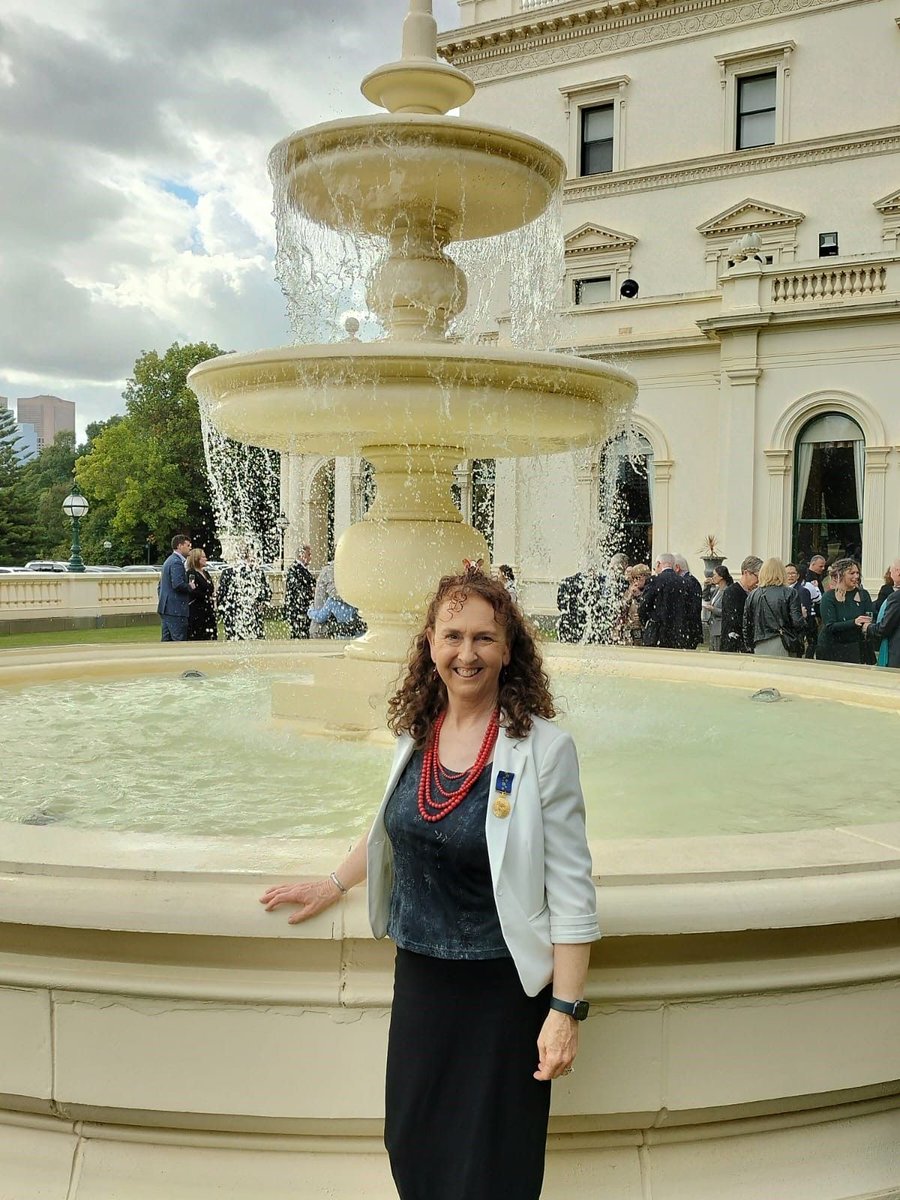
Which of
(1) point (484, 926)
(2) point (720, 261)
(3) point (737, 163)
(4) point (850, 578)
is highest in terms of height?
(3) point (737, 163)

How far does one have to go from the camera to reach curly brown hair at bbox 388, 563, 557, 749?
7.66 ft

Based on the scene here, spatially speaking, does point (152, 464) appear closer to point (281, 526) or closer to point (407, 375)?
point (281, 526)

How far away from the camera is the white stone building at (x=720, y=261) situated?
72.0ft

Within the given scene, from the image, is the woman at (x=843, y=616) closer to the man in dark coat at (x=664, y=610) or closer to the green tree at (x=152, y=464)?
the man in dark coat at (x=664, y=610)

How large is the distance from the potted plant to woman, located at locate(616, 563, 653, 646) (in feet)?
24.7

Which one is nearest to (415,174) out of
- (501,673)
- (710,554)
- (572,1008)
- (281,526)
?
(501,673)

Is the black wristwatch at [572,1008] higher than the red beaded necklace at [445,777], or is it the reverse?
the red beaded necklace at [445,777]

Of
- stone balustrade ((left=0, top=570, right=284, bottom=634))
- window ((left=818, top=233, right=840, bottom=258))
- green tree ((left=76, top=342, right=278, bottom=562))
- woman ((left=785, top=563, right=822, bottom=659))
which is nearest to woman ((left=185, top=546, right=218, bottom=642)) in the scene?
woman ((left=785, top=563, right=822, bottom=659))

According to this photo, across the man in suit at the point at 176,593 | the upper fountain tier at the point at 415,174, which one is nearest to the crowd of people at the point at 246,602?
the man in suit at the point at 176,593

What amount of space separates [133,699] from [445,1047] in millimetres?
5326

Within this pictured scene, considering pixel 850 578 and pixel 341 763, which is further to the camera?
pixel 850 578

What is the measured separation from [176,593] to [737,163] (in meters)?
22.5

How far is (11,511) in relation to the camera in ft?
207

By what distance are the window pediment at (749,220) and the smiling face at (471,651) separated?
92.1ft
